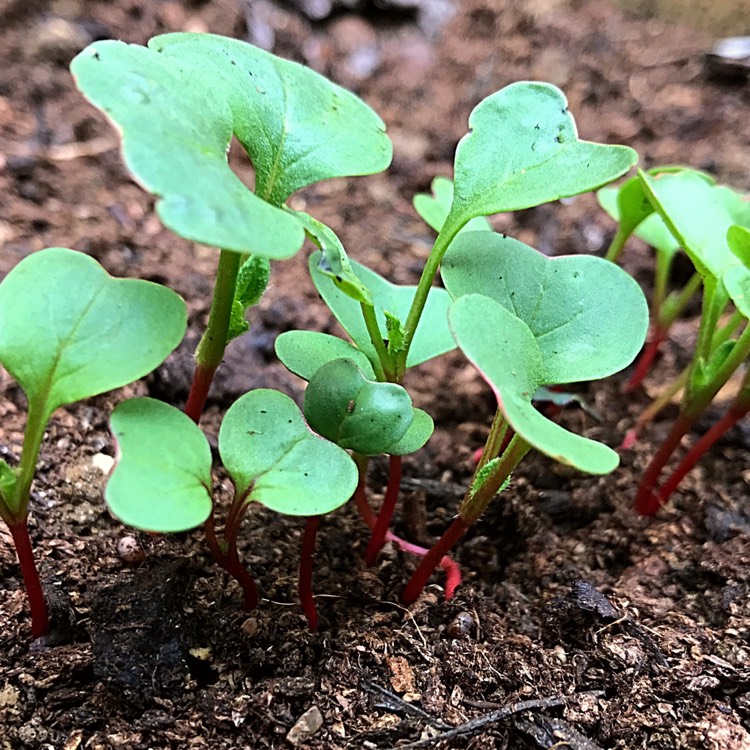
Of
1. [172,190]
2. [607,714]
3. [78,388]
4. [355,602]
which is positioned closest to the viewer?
[172,190]

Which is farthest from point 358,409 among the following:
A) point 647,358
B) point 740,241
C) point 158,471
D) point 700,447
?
point 647,358

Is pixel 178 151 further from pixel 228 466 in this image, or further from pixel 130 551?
pixel 130 551

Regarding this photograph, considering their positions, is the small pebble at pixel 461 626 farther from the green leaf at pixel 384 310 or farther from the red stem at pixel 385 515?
the green leaf at pixel 384 310

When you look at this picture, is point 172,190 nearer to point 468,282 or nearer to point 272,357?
point 468,282

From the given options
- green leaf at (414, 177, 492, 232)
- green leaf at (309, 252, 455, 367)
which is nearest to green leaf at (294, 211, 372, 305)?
green leaf at (309, 252, 455, 367)

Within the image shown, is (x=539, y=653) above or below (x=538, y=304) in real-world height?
below

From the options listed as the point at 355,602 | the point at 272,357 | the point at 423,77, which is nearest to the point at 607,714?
the point at 355,602
